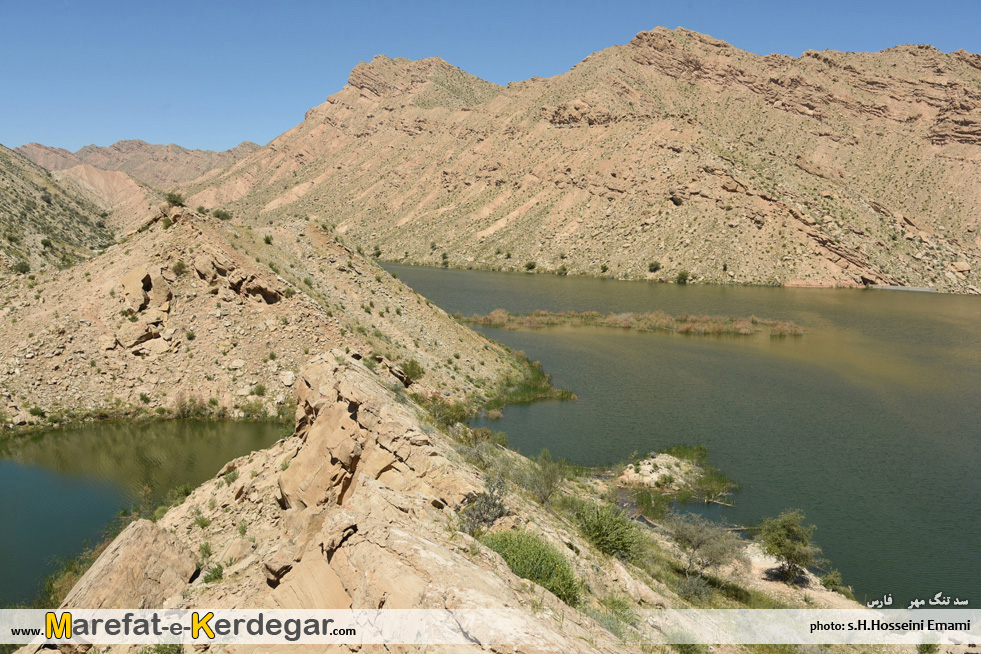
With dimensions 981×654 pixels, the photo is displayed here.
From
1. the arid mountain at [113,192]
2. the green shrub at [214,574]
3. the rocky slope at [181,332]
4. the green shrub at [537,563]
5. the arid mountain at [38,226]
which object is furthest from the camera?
the arid mountain at [113,192]

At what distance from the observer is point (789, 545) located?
16.4 m

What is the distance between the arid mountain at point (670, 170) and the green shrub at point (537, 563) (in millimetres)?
81662

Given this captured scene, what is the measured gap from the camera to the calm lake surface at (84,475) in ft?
50.3

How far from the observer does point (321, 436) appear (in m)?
12.1

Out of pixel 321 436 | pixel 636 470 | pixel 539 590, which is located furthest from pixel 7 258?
pixel 539 590

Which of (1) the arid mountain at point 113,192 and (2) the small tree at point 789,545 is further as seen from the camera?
(1) the arid mountain at point 113,192

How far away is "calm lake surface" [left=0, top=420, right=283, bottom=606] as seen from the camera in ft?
50.3

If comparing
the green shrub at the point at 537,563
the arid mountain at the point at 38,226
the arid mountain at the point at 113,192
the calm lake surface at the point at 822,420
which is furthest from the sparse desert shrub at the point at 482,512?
the arid mountain at the point at 113,192

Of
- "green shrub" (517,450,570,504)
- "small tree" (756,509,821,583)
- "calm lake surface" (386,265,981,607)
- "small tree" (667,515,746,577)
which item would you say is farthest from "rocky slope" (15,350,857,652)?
"calm lake surface" (386,265,981,607)

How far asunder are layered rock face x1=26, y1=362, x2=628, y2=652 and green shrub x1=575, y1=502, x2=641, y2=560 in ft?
13.3

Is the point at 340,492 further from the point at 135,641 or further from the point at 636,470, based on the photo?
the point at 636,470

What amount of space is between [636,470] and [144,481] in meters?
18.8

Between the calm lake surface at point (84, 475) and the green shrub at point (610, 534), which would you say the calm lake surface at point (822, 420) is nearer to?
the green shrub at point (610, 534)

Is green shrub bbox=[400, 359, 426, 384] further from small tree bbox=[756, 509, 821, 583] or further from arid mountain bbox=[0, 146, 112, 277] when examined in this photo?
arid mountain bbox=[0, 146, 112, 277]
